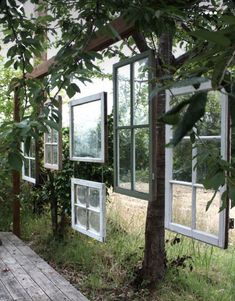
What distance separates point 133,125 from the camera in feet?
9.84

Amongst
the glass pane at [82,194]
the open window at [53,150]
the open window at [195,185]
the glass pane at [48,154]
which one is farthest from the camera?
the glass pane at [48,154]

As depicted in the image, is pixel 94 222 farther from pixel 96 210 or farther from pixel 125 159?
pixel 125 159

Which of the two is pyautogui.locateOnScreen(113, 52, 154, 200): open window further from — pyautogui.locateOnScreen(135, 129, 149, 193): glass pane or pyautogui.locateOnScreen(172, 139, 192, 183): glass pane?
pyautogui.locateOnScreen(172, 139, 192, 183): glass pane

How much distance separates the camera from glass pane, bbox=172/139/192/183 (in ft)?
8.83

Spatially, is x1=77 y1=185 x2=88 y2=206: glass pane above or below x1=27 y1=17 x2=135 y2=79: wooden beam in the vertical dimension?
below

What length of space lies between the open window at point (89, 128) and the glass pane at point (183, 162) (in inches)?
33.2

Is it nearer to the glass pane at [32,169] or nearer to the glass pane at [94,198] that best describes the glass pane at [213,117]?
the glass pane at [94,198]

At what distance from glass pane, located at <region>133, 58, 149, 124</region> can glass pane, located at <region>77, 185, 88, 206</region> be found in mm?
1174

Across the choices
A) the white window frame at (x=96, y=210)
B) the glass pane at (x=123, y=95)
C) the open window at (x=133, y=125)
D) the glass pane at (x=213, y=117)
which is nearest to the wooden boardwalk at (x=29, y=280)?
the white window frame at (x=96, y=210)

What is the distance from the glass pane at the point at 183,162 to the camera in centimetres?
269

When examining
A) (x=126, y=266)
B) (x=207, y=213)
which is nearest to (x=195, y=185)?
(x=207, y=213)

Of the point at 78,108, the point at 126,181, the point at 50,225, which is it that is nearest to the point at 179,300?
the point at 126,181

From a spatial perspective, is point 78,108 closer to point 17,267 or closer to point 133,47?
point 133,47

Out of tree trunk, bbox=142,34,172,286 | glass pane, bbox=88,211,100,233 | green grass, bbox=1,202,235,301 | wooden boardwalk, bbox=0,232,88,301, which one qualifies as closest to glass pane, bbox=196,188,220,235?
tree trunk, bbox=142,34,172,286
